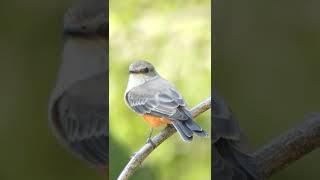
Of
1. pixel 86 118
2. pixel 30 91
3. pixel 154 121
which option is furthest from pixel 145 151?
pixel 30 91

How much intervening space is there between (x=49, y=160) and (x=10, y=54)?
78cm

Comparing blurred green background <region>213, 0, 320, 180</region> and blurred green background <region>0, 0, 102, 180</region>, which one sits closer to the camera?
blurred green background <region>213, 0, 320, 180</region>

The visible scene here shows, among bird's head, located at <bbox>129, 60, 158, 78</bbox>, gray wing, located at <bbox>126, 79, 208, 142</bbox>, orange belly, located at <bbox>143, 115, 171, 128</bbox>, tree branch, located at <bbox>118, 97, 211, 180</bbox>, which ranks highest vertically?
bird's head, located at <bbox>129, 60, 158, 78</bbox>

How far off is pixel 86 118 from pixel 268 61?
1290 mm

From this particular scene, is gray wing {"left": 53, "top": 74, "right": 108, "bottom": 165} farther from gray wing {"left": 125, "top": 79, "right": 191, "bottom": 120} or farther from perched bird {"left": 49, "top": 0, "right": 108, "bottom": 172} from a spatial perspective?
gray wing {"left": 125, "top": 79, "right": 191, "bottom": 120}

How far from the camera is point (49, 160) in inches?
152

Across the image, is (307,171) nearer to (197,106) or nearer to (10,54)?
(197,106)

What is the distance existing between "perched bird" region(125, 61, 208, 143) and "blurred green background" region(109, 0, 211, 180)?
4 cm

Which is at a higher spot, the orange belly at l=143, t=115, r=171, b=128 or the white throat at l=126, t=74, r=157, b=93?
the white throat at l=126, t=74, r=157, b=93

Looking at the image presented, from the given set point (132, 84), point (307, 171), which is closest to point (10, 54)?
point (132, 84)

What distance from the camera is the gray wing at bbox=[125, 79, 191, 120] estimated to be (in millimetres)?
3793

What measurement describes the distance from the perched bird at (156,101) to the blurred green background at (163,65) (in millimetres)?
40

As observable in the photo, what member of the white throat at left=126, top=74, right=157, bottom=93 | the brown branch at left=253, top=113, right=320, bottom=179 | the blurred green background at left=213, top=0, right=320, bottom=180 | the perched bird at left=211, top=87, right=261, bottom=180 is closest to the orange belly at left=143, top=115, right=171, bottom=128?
the white throat at left=126, top=74, right=157, bottom=93

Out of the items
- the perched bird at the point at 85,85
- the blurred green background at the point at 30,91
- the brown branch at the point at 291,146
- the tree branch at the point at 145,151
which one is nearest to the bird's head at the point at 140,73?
the perched bird at the point at 85,85
